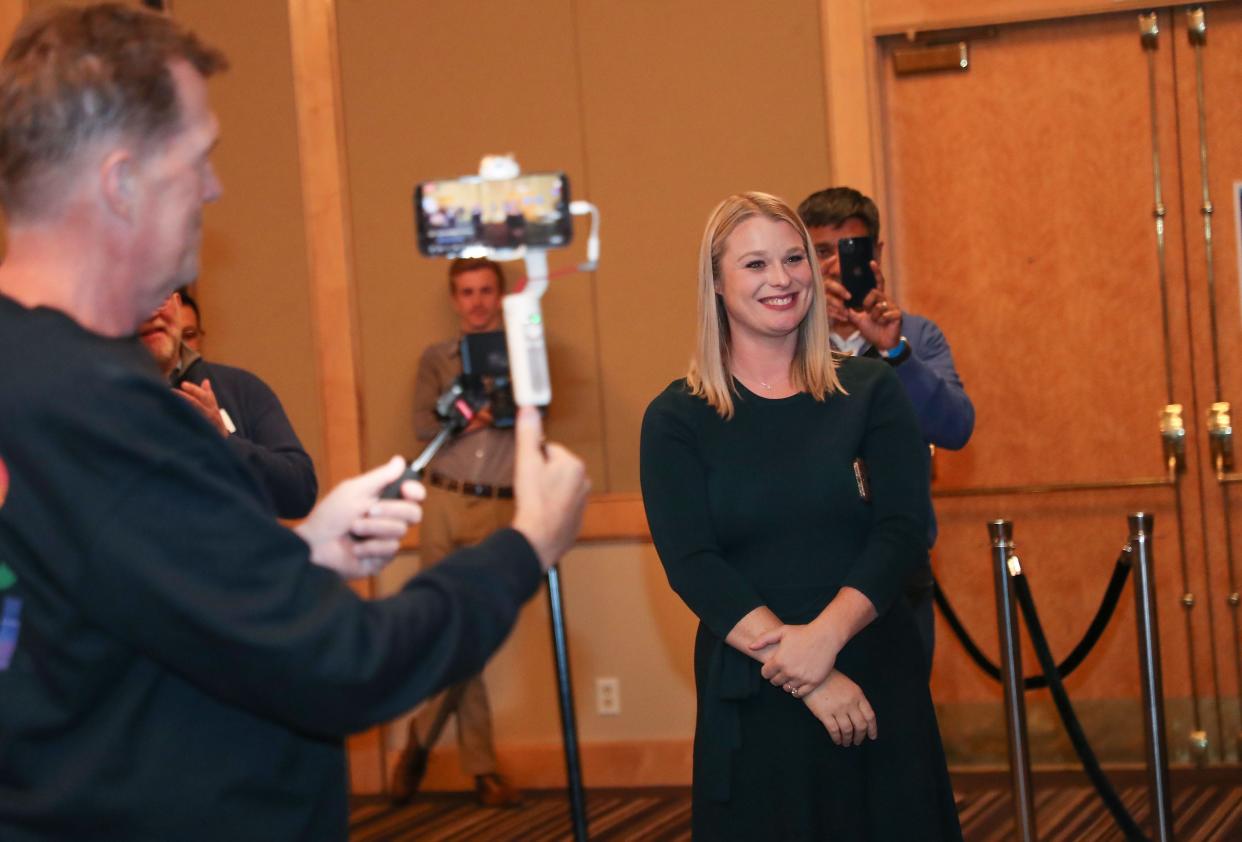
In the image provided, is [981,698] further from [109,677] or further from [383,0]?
[109,677]

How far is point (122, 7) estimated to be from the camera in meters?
1.26

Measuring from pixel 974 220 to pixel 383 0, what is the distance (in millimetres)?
2416

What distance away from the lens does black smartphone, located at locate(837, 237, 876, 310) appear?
315cm

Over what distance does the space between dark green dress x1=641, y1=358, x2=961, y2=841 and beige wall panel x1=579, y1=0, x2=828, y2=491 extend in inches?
98.2

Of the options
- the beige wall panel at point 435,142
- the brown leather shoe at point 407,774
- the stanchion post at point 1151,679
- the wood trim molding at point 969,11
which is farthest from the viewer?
the beige wall panel at point 435,142

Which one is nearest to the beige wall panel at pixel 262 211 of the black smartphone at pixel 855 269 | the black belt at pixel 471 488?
the black belt at pixel 471 488

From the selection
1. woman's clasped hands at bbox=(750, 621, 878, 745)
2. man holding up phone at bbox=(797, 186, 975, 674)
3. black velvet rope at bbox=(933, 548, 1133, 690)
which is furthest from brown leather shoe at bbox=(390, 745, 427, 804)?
woman's clasped hands at bbox=(750, 621, 878, 745)

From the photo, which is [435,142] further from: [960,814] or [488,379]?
[488,379]

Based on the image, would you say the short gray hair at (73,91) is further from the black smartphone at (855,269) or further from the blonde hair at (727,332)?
the black smartphone at (855,269)

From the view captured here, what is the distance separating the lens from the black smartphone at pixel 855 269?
315 centimetres

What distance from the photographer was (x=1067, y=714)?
3.60 meters

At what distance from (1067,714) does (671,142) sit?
2.50 meters

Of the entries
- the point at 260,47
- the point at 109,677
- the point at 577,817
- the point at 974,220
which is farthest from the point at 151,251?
the point at 260,47

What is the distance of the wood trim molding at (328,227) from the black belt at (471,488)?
0.56m
